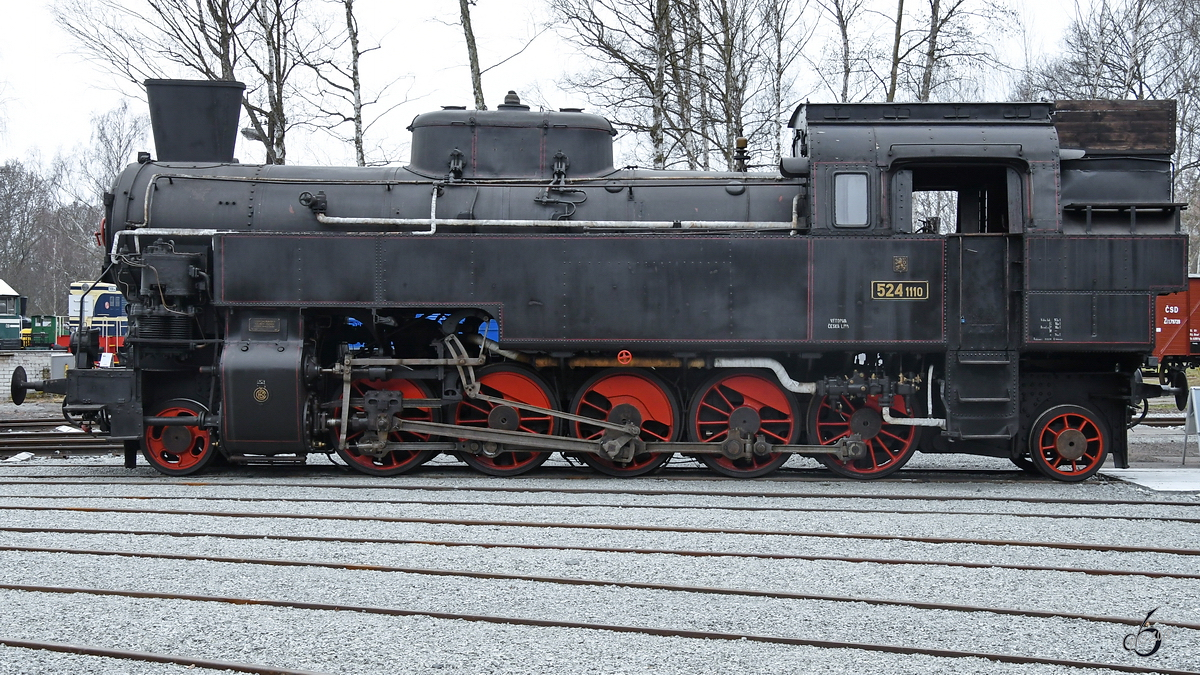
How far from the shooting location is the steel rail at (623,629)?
414cm

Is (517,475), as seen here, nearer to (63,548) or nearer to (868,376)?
(868,376)

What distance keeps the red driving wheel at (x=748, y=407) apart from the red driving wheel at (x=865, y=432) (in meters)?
0.26

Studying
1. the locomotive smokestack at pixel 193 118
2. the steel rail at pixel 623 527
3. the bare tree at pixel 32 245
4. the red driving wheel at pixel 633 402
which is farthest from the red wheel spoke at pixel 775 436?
the bare tree at pixel 32 245

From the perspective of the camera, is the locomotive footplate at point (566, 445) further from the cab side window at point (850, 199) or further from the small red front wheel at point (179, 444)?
the cab side window at point (850, 199)

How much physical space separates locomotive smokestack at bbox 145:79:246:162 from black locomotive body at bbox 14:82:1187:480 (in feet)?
1.46

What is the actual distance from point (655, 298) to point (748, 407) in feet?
4.37

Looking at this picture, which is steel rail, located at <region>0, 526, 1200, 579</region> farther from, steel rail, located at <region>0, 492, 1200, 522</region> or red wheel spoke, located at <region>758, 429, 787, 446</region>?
red wheel spoke, located at <region>758, 429, 787, 446</region>

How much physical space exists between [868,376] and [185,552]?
5923mm

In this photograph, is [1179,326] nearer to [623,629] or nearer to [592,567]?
[592,567]

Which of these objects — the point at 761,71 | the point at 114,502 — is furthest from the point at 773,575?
the point at 761,71

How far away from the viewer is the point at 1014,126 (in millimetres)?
8711

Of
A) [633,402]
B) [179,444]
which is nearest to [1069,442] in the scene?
[633,402]

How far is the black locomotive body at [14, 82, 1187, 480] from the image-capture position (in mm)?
8570

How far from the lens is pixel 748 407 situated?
891 centimetres
